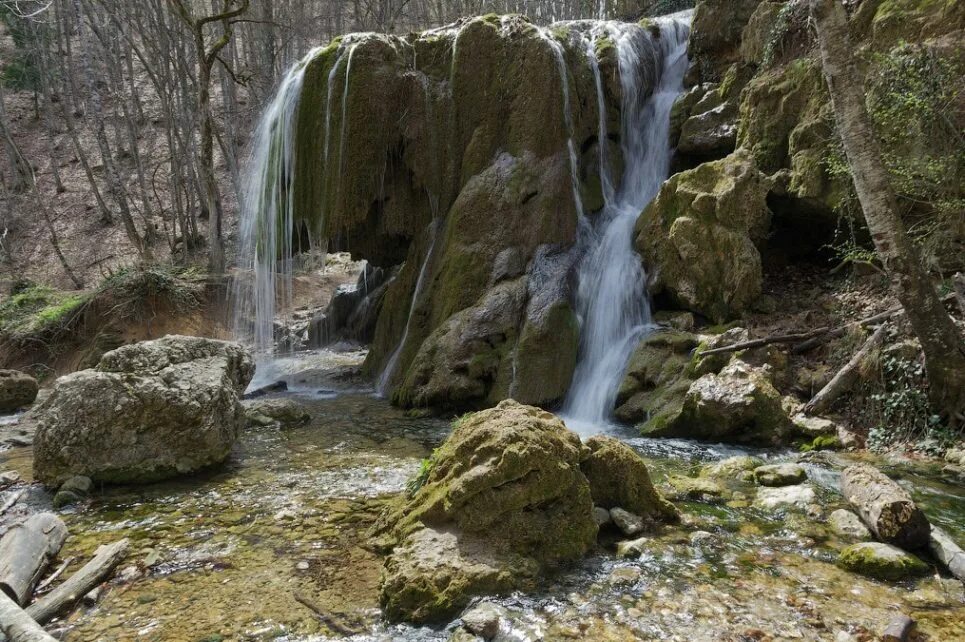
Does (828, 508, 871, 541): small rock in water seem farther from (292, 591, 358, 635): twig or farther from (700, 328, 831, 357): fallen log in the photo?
(292, 591, 358, 635): twig

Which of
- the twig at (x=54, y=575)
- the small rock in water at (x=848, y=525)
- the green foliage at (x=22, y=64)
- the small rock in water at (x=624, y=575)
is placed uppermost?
the green foliage at (x=22, y=64)

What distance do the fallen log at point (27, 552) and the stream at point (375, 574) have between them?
0.58 ft

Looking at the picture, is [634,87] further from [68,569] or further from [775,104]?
[68,569]

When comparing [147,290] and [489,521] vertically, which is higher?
[147,290]

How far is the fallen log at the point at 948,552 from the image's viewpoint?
11.3 feet

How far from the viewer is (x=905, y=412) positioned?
595cm

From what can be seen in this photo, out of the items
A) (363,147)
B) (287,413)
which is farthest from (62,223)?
(287,413)

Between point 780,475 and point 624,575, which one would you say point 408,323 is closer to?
point 780,475

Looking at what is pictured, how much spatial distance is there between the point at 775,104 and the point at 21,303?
18.8 m

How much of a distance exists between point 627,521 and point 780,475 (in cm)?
188

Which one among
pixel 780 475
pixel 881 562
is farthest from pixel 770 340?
pixel 881 562

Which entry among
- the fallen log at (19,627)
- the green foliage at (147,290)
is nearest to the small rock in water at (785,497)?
the fallen log at (19,627)

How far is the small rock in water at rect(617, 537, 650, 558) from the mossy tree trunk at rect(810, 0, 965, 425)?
3.85 m

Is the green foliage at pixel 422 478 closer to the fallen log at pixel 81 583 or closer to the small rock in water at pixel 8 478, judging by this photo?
the fallen log at pixel 81 583
